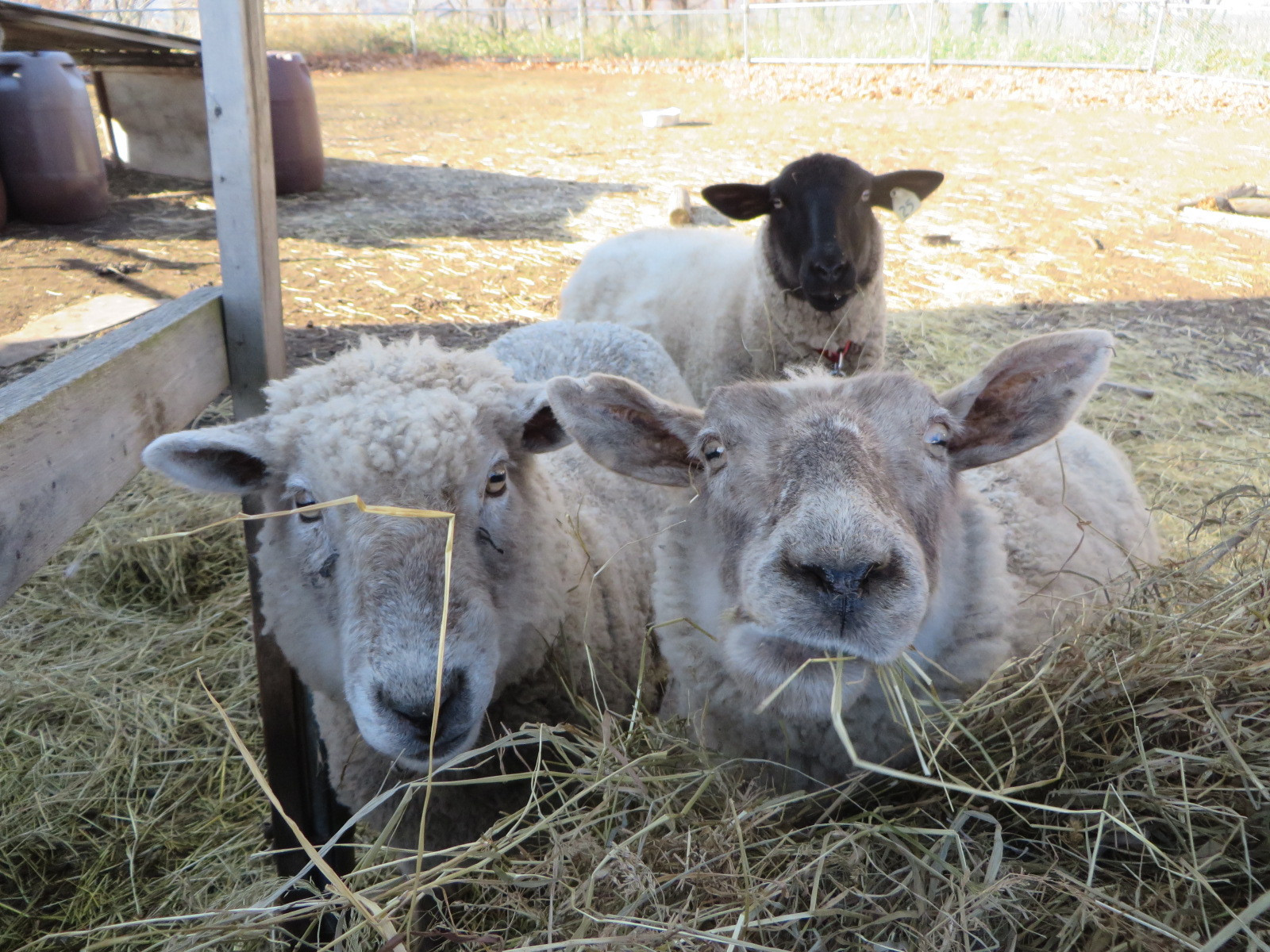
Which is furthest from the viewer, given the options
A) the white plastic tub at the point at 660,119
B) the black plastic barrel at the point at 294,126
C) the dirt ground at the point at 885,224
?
the white plastic tub at the point at 660,119

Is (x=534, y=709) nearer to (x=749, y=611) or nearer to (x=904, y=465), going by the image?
(x=749, y=611)

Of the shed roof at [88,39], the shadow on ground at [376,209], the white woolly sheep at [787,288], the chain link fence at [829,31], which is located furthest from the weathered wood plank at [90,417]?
the chain link fence at [829,31]

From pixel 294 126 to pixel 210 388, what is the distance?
901 cm

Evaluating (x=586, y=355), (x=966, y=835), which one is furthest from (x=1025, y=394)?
(x=586, y=355)

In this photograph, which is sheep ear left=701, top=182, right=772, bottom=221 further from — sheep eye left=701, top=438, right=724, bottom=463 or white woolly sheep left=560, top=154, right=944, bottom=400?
sheep eye left=701, top=438, right=724, bottom=463

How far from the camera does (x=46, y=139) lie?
8.15m

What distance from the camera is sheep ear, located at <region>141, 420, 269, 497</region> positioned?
2133 mm

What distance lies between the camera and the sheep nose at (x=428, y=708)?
6.33 feet

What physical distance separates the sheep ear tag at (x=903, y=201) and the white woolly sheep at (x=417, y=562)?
3.62m

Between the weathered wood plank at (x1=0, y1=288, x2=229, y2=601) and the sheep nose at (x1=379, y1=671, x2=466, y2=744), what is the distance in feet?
2.35

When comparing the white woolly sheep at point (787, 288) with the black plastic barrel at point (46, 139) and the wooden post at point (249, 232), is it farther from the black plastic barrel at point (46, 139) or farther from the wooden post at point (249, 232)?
the black plastic barrel at point (46, 139)

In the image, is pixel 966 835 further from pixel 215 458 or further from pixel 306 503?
pixel 215 458

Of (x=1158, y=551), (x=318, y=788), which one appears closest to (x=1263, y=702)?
(x=1158, y=551)

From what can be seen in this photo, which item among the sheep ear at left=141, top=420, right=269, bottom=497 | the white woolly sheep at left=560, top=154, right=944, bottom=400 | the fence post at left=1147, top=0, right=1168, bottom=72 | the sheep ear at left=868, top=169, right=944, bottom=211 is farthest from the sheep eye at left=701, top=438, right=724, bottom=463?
the fence post at left=1147, top=0, right=1168, bottom=72
